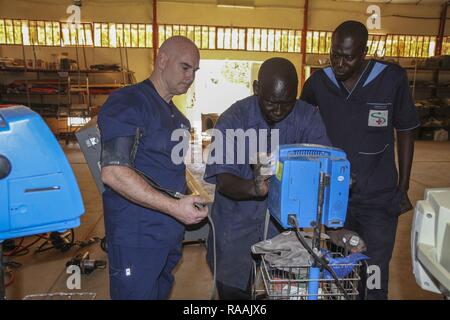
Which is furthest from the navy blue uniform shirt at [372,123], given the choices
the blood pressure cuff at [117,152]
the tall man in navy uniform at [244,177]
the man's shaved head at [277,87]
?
the blood pressure cuff at [117,152]

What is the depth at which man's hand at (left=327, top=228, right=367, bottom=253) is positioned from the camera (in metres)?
1.15

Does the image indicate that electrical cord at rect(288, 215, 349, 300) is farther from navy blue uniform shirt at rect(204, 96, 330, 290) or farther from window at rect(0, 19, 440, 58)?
window at rect(0, 19, 440, 58)

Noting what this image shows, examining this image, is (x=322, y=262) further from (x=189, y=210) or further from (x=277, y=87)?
(x=277, y=87)

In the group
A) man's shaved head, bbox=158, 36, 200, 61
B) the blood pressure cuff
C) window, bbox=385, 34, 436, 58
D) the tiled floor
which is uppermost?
window, bbox=385, 34, 436, 58

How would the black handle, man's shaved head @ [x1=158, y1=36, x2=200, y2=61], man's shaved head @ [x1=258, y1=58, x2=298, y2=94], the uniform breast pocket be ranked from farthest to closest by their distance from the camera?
1. the uniform breast pocket
2. man's shaved head @ [x1=158, y1=36, x2=200, y2=61]
3. man's shaved head @ [x1=258, y1=58, x2=298, y2=94]
4. the black handle

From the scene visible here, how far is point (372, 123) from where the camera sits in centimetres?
164

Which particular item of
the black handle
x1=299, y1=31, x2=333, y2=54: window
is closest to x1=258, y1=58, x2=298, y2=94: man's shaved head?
the black handle

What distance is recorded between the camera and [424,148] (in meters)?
7.93

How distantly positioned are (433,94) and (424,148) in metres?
2.44

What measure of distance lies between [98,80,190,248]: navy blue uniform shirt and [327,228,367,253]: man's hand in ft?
1.95

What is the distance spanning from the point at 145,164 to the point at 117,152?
0.56 ft
